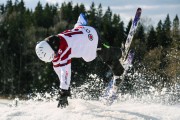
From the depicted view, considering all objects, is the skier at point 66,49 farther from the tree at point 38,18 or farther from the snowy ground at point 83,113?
the tree at point 38,18

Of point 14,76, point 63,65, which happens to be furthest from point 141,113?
point 14,76

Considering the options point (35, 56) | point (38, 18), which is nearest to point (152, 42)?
point (35, 56)

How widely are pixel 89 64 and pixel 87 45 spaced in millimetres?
19961

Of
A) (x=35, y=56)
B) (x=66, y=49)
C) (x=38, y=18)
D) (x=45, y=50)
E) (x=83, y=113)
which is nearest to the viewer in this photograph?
(x=83, y=113)

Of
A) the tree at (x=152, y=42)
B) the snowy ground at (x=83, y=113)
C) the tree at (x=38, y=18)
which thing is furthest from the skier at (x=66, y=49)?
the tree at (x=38, y=18)

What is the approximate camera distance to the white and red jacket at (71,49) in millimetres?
5414

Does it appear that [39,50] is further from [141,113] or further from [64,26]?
[64,26]

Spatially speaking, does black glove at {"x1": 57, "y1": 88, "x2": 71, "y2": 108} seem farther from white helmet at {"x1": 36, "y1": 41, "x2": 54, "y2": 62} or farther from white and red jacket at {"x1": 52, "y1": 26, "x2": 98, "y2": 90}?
white helmet at {"x1": 36, "y1": 41, "x2": 54, "y2": 62}

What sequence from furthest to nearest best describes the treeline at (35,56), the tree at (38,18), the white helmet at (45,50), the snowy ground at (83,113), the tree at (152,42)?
the tree at (38,18), the tree at (152,42), the treeline at (35,56), the white helmet at (45,50), the snowy ground at (83,113)

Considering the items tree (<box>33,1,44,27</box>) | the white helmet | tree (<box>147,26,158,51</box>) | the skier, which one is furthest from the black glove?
tree (<box>33,1,44,27</box>)

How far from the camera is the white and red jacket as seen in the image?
541 centimetres

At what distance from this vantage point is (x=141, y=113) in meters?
5.44

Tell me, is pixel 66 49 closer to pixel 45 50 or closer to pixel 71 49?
pixel 71 49

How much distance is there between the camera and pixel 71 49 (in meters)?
5.52
